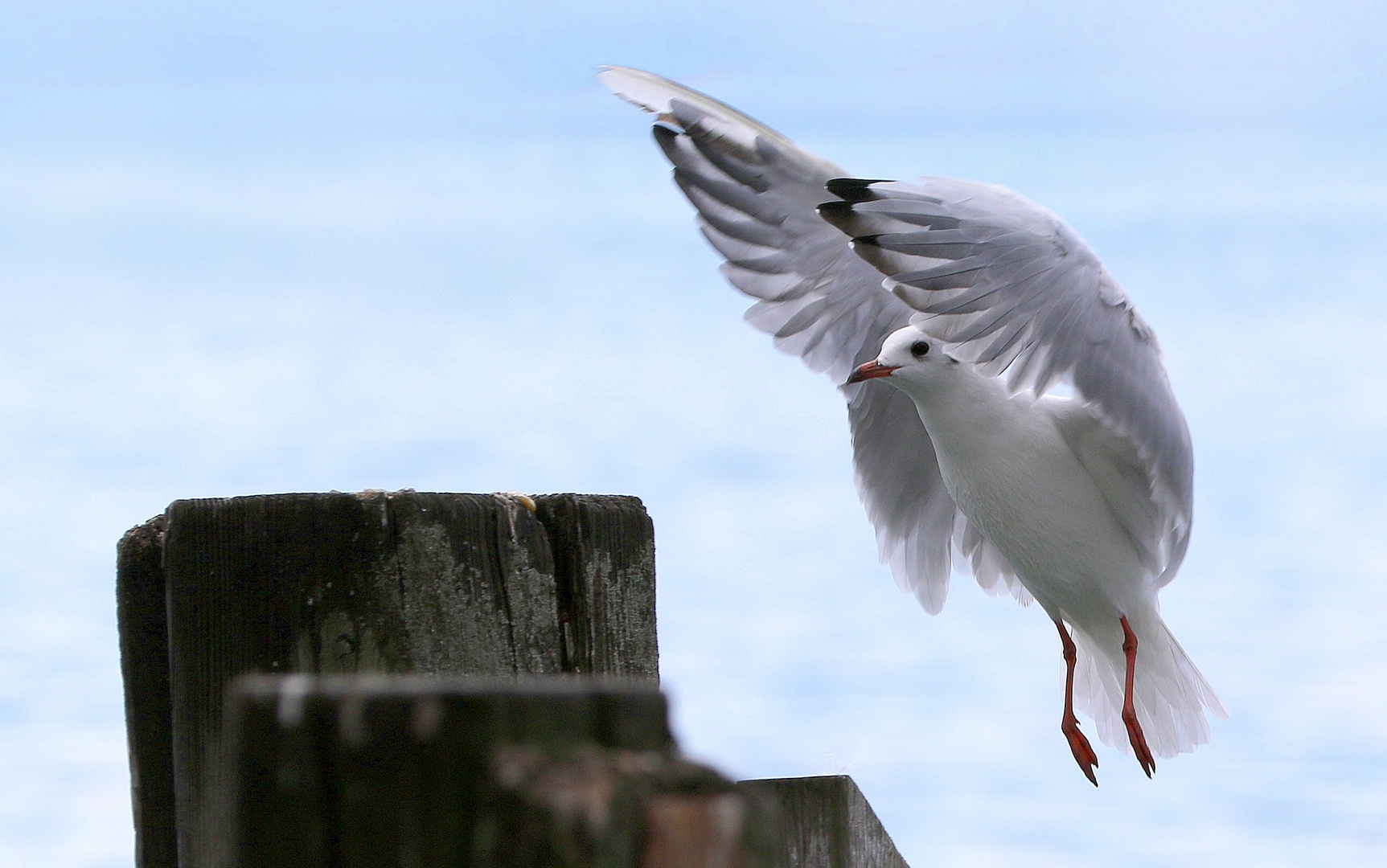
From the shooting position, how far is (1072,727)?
16.1 feet

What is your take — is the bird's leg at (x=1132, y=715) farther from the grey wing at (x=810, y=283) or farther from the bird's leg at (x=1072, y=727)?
the grey wing at (x=810, y=283)

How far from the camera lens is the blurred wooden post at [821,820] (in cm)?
232

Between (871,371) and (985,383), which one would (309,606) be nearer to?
(871,371)

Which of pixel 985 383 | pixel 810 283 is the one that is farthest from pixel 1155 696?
pixel 810 283

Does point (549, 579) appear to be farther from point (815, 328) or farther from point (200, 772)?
point (815, 328)

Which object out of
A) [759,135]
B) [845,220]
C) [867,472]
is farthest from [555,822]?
[867,472]

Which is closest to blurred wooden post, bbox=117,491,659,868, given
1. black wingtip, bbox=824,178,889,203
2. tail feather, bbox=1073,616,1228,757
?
black wingtip, bbox=824,178,889,203

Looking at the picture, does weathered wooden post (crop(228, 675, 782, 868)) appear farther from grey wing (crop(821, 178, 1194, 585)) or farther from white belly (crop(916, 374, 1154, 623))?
white belly (crop(916, 374, 1154, 623))

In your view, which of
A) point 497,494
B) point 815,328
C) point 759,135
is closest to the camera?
point 497,494

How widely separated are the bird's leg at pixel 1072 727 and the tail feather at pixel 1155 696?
64mm

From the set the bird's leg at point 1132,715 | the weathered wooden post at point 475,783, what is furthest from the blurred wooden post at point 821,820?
the bird's leg at point 1132,715

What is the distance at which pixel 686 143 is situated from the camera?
4.18m

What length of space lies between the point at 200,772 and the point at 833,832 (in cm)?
97

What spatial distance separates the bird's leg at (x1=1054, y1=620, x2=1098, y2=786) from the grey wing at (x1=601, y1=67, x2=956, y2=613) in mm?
451
